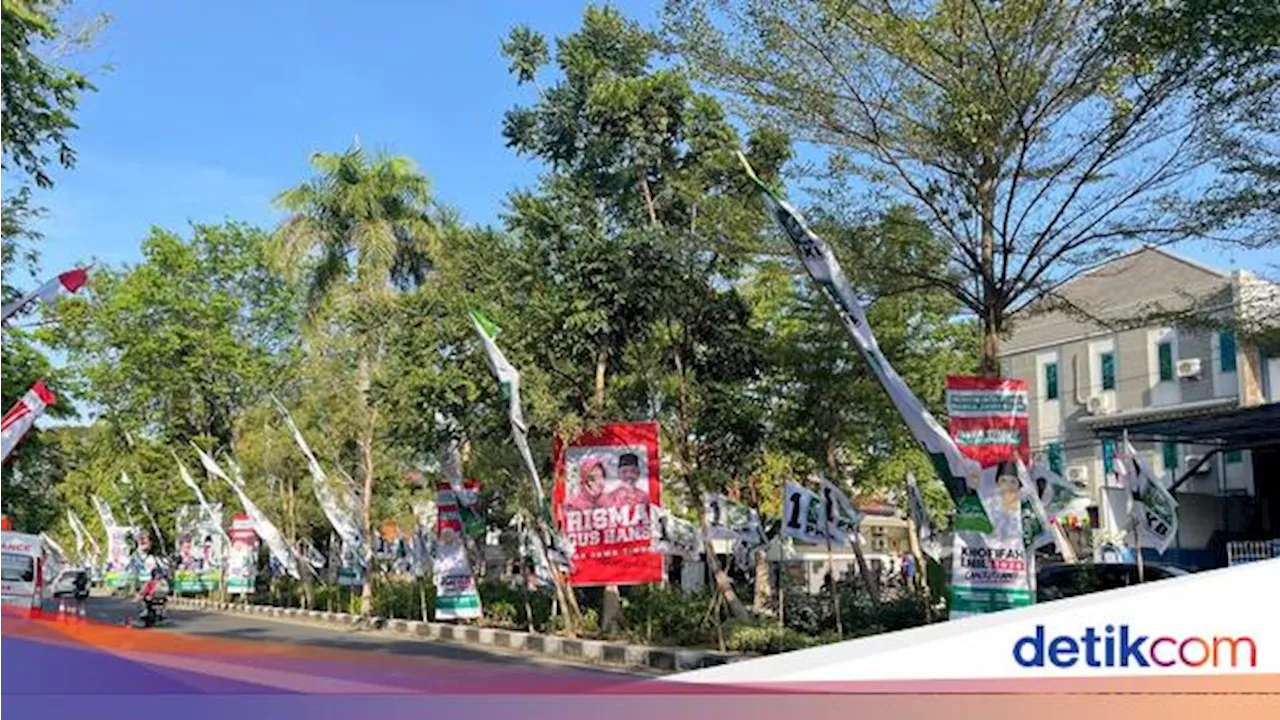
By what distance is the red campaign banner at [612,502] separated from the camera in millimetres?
16797

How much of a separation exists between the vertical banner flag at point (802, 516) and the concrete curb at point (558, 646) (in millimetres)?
1695

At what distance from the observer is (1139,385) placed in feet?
107

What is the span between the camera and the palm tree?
27562mm

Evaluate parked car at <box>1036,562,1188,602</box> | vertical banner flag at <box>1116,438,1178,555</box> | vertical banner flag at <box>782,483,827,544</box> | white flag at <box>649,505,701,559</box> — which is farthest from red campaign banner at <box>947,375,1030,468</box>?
white flag at <box>649,505,701,559</box>

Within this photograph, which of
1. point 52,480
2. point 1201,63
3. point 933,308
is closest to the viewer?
point 1201,63

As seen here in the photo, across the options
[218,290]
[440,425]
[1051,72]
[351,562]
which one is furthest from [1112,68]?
[218,290]

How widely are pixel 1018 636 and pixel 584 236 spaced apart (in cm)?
1511

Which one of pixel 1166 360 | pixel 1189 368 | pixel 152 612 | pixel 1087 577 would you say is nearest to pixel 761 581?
pixel 1087 577

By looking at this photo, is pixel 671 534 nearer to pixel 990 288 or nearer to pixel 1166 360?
pixel 990 288

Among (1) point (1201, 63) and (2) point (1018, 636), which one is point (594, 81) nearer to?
(1) point (1201, 63)

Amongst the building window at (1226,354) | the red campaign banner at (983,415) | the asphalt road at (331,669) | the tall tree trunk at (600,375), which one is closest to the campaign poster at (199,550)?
the tall tree trunk at (600,375)

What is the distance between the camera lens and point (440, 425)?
66.6 ft

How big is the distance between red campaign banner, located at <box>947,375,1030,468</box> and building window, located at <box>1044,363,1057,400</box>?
25.9 meters

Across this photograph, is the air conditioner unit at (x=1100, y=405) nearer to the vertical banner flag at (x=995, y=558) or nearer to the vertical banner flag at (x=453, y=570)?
the vertical banner flag at (x=453, y=570)
